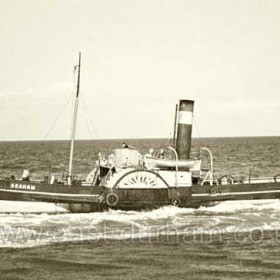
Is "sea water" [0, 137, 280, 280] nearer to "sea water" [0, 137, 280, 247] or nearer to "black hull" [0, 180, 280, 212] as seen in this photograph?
"sea water" [0, 137, 280, 247]

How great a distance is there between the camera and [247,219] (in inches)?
913

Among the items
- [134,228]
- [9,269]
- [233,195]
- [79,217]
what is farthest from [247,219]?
[9,269]

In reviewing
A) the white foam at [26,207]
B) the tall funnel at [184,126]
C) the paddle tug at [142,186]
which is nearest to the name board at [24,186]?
the paddle tug at [142,186]

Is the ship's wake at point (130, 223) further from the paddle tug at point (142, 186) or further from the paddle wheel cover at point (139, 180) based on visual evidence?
the paddle wheel cover at point (139, 180)

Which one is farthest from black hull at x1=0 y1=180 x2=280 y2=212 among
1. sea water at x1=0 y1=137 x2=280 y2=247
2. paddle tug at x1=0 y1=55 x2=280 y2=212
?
sea water at x1=0 y1=137 x2=280 y2=247

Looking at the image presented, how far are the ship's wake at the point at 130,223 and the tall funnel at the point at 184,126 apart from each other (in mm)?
3226

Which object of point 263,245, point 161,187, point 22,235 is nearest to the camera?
point 263,245

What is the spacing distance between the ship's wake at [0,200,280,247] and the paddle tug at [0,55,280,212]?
0.43 metres

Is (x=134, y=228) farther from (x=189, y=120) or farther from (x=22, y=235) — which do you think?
(x=189, y=120)

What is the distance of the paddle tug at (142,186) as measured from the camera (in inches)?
967

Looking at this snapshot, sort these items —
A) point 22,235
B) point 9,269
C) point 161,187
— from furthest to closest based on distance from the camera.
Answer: point 161,187 < point 22,235 < point 9,269

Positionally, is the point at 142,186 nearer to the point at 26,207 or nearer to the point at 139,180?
the point at 139,180

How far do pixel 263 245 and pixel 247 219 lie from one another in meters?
5.79

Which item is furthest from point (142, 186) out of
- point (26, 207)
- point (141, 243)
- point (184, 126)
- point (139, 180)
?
point (141, 243)
